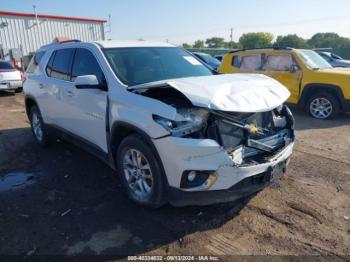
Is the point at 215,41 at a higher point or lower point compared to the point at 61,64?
lower

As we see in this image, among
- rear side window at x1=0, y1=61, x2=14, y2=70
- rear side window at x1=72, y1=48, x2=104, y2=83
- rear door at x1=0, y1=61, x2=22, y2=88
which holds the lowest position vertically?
rear door at x1=0, y1=61, x2=22, y2=88

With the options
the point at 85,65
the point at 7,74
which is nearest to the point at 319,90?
the point at 85,65

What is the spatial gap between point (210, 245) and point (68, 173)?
2.69 meters

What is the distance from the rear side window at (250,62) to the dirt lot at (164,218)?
470cm

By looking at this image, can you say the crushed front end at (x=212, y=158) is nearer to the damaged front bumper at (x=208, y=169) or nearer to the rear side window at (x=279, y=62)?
the damaged front bumper at (x=208, y=169)

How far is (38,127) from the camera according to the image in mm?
6211

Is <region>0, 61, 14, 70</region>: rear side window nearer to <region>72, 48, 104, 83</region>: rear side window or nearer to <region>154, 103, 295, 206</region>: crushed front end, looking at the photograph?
<region>72, 48, 104, 83</region>: rear side window

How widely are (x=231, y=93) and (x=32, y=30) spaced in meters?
27.9

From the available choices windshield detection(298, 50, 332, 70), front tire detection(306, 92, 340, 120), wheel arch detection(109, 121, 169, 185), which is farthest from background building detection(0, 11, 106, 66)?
wheel arch detection(109, 121, 169, 185)

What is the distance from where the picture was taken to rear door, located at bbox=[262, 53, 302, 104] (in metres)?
8.42

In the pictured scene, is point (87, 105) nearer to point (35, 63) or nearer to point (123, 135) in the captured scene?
point (123, 135)

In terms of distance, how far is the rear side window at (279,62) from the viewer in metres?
8.62

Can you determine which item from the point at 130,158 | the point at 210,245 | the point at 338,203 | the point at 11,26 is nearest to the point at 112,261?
the point at 210,245

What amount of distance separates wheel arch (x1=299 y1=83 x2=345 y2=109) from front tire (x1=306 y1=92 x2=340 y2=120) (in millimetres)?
86
